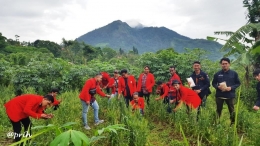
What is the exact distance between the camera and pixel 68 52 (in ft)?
132

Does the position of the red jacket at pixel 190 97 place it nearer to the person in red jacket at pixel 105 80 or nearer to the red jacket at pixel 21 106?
the red jacket at pixel 21 106

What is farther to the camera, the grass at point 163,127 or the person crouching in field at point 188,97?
the person crouching in field at point 188,97

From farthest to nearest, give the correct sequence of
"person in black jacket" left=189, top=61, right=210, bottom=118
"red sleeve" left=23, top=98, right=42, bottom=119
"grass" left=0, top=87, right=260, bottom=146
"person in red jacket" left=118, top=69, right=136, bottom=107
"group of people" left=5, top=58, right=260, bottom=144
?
"person in red jacket" left=118, top=69, right=136, bottom=107 < "person in black jacket" left=189, top=61, right=210, bottom=118 < "grass" left=0, top=87, right=260, bottom=146 < "group of people" left=5, top=58, right=260, bottom=144 < "red sleeve" left=23, top=98, right=42, bottom=119

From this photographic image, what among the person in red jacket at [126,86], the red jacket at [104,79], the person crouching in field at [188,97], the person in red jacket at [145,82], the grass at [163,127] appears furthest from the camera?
the red jacket at [104,79]

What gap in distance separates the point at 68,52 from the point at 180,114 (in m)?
37.6

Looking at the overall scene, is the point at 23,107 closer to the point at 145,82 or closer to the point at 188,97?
the point at 188,97

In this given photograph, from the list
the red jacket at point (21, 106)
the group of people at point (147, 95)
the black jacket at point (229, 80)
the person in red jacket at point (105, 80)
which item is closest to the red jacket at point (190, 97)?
the group of people at point (147, 95)

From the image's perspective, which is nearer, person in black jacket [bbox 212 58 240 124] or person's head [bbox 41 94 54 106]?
person's head [bbox 41 94 54 106]

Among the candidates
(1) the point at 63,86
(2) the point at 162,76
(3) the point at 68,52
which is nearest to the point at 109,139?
(2) the point at 162,76

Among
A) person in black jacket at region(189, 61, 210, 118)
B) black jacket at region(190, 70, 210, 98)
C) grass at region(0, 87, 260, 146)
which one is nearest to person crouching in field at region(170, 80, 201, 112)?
grass at region(0, 87, 260, 146)

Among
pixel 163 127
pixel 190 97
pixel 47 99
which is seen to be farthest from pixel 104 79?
pixel 47 99

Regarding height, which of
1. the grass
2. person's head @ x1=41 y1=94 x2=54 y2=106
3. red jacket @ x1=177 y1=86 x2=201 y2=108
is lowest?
the grass

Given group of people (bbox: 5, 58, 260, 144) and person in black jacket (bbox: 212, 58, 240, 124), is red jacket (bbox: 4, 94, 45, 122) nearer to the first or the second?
group of people (bbox: 5, 58, 260, 144)

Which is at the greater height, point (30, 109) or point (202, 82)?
point (202, 82)
